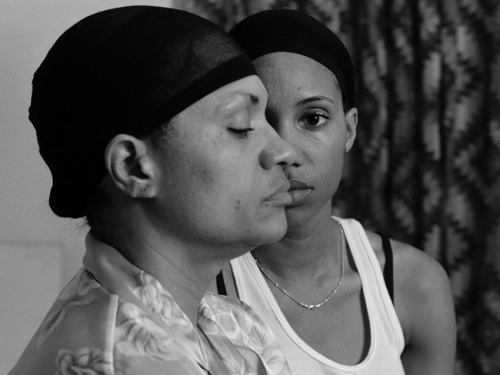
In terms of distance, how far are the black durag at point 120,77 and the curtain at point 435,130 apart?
845mm

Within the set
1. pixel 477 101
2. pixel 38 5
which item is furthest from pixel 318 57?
pixel 38 5

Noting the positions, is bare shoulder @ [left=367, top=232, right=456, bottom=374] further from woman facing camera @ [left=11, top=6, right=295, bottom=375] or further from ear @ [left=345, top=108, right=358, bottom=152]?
woman facing camera @ [left=11, top=6, right=295, bottom=375]

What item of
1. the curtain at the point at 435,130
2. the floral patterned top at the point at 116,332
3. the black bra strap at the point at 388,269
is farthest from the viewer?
the curtain at the point at 435,130

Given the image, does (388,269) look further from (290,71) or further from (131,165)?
(131,165)

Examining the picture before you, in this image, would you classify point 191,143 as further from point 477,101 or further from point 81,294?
point 477,101

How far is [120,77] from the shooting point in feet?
2.74

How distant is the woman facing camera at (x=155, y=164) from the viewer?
0.83 meters

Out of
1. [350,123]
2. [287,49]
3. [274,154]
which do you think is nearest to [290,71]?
[287,49]

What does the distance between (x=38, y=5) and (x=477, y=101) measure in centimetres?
106

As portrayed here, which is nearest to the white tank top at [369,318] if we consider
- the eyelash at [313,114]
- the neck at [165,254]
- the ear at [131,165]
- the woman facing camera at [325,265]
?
the woman facing camera at [325,265]

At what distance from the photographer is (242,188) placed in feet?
2.87

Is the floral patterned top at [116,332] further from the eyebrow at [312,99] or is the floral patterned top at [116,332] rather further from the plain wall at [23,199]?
the plain wall at [23,199]

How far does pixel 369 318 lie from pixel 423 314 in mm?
148

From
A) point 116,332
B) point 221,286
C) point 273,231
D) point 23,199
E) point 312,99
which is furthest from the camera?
point 23,199
